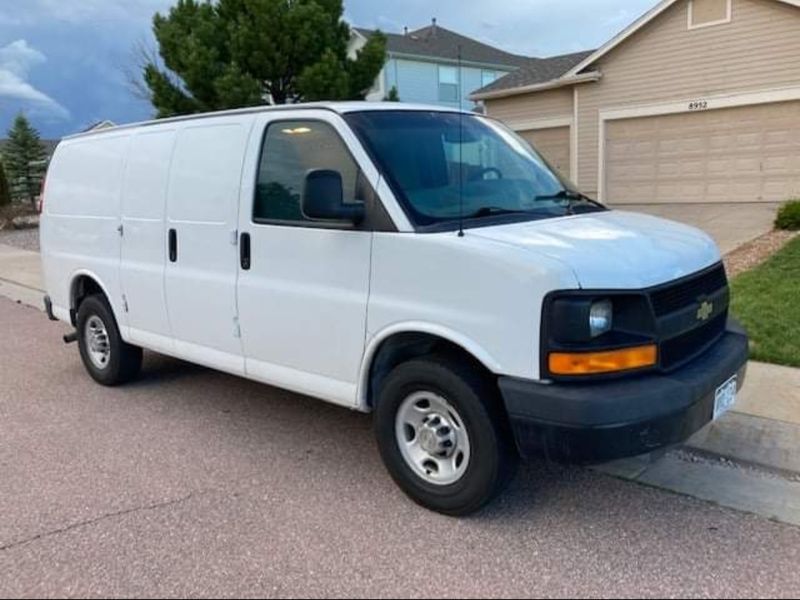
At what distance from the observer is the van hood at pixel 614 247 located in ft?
10.1

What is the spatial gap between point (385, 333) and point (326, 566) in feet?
3.79

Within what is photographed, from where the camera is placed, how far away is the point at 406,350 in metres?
3.68

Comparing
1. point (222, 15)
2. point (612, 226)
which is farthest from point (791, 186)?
point (612, 226)

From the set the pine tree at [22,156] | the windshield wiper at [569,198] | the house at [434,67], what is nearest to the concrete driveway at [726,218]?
the windshield wiper at [569,198]

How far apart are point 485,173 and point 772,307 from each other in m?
4.43

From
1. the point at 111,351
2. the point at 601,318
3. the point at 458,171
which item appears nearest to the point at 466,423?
the point at 601,318

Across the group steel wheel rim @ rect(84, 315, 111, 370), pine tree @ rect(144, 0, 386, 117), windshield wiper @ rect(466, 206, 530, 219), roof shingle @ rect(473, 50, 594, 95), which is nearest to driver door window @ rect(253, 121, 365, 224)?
windshield wiper @ rect(466, 206, 530, 219)

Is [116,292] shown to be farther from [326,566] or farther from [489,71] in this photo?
[489,71]

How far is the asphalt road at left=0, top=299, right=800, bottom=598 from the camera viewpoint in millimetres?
2988

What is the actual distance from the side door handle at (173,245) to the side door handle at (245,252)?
740 millimetres

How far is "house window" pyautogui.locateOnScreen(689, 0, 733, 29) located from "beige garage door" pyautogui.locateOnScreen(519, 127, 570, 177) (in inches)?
174

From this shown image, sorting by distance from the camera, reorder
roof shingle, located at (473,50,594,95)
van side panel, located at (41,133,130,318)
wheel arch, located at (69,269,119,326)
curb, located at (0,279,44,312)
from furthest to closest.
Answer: roof shingle, located at (473,50,594,95)
curb, located at (0,279,44,312)
wheel arch, located at (69,269,119,326)
van side panel, located at (41,133,130,318)

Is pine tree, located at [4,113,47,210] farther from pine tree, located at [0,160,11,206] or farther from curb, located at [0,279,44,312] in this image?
curb, located at [0,279,44,312]

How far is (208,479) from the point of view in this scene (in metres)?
4.05
